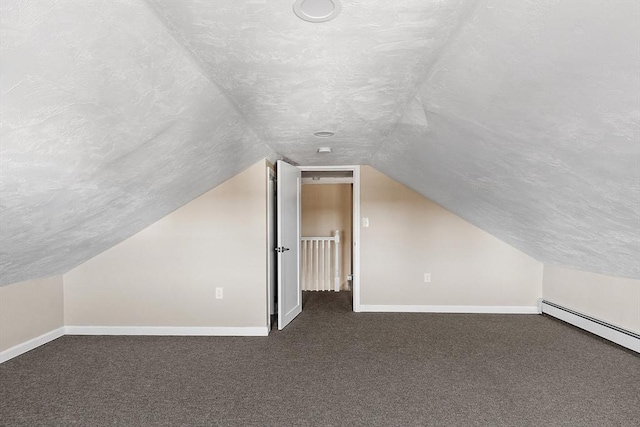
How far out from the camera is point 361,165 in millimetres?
4656

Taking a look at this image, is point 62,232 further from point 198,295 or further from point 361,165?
point 361,165

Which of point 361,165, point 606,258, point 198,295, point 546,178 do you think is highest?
point 361,165

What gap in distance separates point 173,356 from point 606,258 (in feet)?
12.2

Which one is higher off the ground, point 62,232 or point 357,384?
point 62,232

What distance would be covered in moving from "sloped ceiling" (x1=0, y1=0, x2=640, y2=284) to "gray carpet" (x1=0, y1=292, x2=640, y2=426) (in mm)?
908

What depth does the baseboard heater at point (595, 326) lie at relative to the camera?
126 inches

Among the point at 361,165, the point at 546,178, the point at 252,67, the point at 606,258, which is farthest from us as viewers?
the point at 361,165

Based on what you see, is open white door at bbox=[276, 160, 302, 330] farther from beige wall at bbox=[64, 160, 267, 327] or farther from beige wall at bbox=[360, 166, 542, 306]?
beige wall at bbox=[360, 166, 542, 306]

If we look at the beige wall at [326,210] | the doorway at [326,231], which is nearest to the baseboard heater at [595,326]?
the doorway at [326,231]

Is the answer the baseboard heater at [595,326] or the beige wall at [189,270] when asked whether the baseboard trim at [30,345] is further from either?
the baseboard heater at [595,326]

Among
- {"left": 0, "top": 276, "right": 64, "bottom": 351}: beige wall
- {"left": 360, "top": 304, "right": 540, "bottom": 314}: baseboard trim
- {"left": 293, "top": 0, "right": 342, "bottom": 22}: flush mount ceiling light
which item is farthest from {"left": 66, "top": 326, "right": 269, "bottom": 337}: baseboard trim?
{"left": 293, "top": 0, "right": 342, "bottom": 22}: flush mount ceiling light

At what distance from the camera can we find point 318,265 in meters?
6.04

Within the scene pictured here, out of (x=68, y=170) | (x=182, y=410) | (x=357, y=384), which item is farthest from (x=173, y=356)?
(x=68, y=170)

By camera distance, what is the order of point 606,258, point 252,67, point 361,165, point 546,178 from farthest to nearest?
point 361,165 < point 606,258 < point 546,178 < point 252,67
